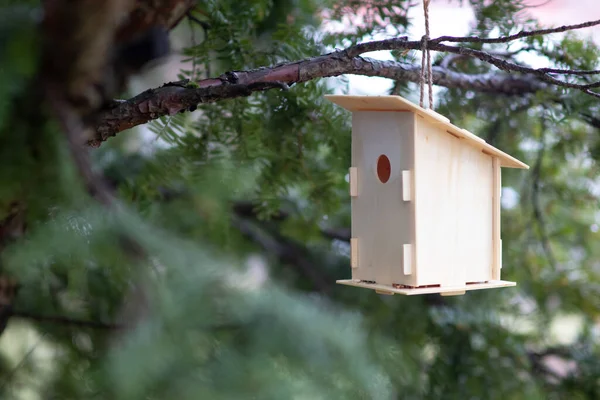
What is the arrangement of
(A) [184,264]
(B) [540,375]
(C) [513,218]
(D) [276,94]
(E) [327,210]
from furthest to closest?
(C) [513,218], (B) [540,375], (E) [327,210], (D) [276,94], (A) [184,264]

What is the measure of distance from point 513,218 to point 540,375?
467 mm

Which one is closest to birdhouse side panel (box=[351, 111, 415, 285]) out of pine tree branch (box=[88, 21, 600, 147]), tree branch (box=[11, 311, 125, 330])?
pine tree branch (box=[88, 21, 600, 147])

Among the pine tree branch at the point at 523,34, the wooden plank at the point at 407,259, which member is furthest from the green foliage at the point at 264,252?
the pine tree branch at the point at 523,34

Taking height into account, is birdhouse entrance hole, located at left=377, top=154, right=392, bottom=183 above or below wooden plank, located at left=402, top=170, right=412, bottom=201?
above

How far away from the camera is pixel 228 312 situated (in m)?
0.60

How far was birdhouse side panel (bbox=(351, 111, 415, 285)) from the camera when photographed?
0.94 m

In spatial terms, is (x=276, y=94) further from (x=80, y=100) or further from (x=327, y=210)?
(x=80, y=100)

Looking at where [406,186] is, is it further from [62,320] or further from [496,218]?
[62,320]

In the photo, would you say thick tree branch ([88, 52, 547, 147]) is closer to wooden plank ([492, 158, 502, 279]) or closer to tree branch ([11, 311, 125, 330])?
wooden plank ([492, 158, 502, 279])

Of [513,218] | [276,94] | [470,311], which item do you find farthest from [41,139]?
[513,218]

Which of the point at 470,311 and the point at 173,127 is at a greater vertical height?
the point at 173,127

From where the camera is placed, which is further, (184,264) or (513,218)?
(513,218)

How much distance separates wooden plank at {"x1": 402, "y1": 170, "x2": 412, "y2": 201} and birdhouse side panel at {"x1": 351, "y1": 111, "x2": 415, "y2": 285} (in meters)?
0.01

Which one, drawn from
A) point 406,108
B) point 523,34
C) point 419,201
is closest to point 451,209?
point 419,201
